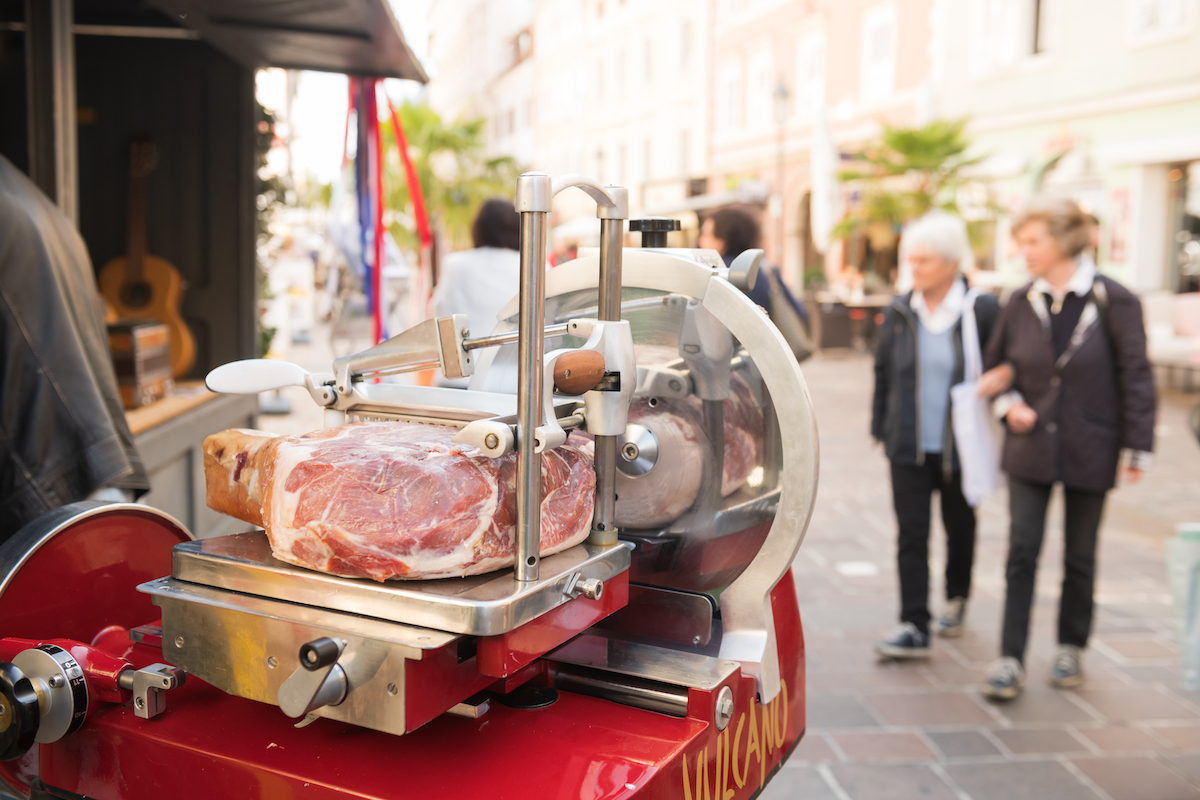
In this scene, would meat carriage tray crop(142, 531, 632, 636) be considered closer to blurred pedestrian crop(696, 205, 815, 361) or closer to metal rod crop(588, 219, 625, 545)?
metal rod crop(588, 219, 625, 545)

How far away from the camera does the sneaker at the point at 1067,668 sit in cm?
409

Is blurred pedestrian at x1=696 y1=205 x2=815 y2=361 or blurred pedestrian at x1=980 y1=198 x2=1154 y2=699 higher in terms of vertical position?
blurred pedestrian at x1=696 y1=205 x2=815 y2=361

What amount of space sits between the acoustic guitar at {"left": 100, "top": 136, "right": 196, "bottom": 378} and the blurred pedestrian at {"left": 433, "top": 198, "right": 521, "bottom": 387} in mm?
1460

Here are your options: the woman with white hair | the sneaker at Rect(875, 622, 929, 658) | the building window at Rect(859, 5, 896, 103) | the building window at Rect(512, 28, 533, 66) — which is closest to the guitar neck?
the woman with white hair

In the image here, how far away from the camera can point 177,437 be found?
4512 millimetres

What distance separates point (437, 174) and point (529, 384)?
2125cm

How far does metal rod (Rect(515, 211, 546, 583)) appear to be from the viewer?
1305 millimetres

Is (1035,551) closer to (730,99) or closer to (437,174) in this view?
(437,174)

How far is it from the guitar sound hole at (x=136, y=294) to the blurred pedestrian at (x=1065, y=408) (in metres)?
4.18

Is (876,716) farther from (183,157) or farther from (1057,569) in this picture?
(183,157)

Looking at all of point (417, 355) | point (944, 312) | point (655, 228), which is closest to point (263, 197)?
point (944, 312)

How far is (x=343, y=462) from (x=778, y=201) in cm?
2596

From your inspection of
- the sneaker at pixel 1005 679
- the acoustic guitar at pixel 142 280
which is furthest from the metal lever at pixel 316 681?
the acoustic guitar at pixel 142 280

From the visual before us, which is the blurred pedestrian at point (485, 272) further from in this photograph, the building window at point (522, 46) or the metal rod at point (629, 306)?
the building window at point (522, 46)
